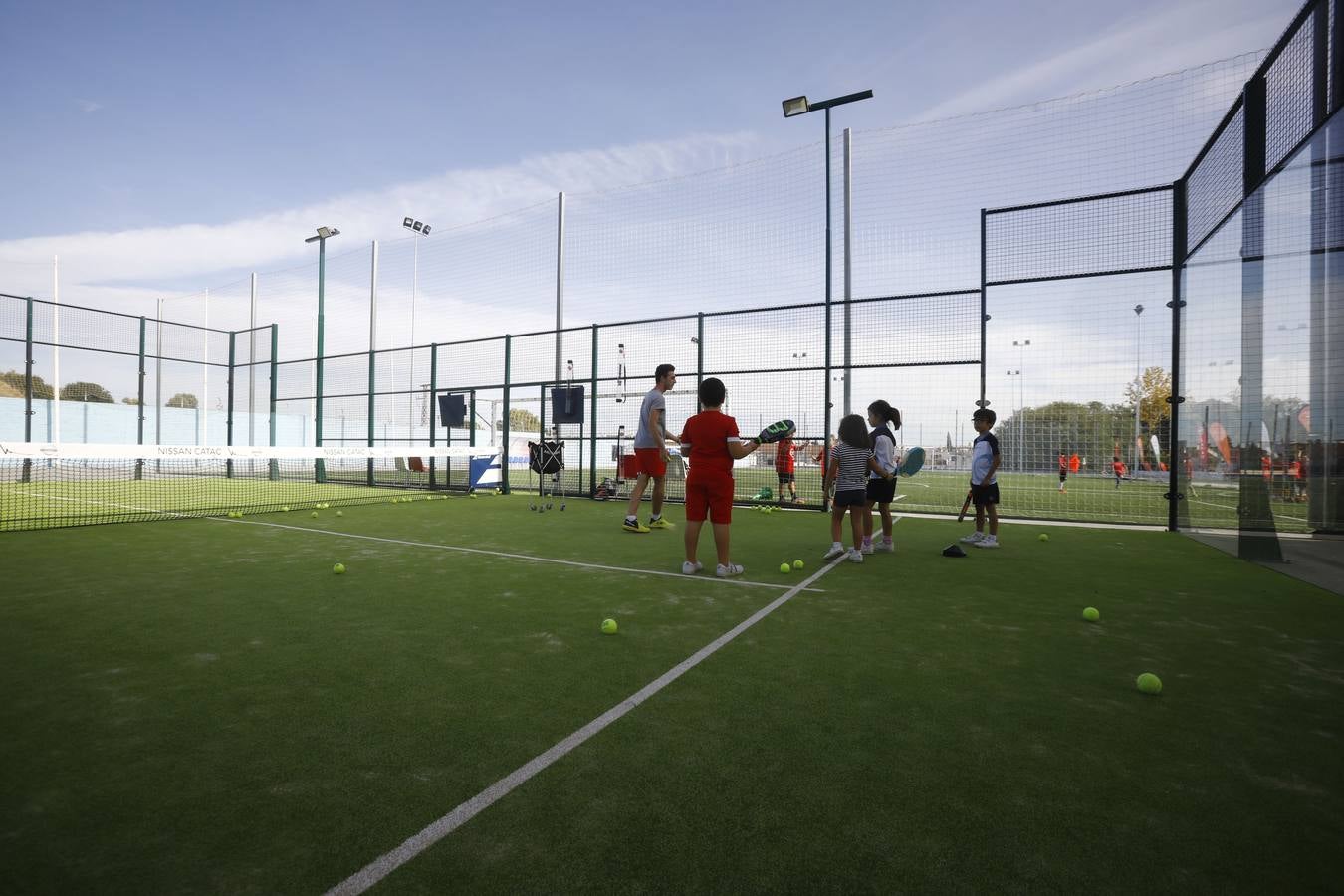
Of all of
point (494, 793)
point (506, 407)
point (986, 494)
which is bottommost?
point (494, 793)

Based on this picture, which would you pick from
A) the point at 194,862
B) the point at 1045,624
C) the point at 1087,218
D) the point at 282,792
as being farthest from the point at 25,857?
the point at 1087,218

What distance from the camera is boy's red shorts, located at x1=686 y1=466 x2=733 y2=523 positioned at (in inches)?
237

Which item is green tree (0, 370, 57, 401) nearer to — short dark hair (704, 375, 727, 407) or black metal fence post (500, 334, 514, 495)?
black metal fence post (500, 334, 514, 495)

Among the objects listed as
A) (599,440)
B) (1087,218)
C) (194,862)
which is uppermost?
(1087,218)

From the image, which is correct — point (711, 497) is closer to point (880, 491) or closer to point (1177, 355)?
point (880, 491)

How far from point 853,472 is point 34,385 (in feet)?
74.3

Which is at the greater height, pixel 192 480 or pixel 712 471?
pixel 712 471

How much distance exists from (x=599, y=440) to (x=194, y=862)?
1330 cm

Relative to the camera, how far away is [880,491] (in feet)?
25.8

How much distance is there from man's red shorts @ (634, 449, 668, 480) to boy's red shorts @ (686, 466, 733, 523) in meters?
3.45

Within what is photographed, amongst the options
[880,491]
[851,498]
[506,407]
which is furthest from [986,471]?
[506,407]

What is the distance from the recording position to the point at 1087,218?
10.5m

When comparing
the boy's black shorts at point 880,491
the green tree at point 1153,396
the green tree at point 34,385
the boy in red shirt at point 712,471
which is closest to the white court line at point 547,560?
the boy in red shirt at point 712,471

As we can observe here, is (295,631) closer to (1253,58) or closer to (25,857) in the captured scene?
(25,857)
